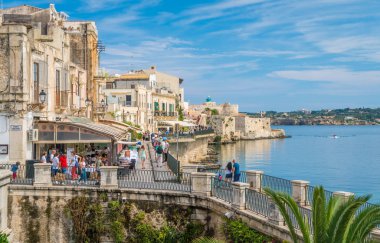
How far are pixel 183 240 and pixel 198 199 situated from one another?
1.48 metres

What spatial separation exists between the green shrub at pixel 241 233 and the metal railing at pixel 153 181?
9.09ft

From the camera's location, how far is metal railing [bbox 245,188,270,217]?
1555 cm

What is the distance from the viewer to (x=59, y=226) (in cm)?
1902

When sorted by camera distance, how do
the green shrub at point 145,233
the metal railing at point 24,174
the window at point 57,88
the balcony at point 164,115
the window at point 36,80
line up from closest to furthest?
the green shrub at point 145,233 < the metal railing at point 24,174 < the window at point 36,80 < the window at point 57,88 < the balcony at point 164,115

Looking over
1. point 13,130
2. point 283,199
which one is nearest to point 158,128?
point 13,130

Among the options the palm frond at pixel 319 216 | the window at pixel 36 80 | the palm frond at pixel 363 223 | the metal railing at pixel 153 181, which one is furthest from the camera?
the window at pixel 36 80

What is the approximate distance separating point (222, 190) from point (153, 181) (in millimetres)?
3866

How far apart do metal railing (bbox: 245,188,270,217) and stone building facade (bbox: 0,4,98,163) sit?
36.3 feet

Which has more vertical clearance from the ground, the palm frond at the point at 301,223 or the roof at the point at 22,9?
the roof at the point at 22,9

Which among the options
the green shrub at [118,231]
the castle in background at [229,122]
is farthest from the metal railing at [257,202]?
the castle in background at [229,122]

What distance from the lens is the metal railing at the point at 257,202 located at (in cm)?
1555

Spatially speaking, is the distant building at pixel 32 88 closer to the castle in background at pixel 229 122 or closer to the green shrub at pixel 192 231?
the green shrub at pixel 192 231

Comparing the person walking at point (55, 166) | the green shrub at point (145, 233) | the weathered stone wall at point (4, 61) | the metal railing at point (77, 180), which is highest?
the weathered stone wall at point (4, 61)

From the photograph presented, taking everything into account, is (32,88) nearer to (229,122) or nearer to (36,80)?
(36,80)
